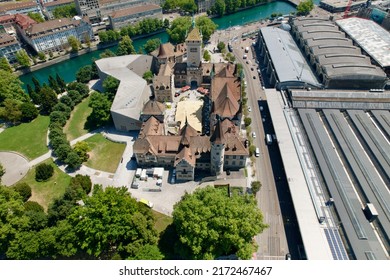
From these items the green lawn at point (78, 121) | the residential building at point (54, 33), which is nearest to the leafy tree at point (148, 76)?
the green lawn at point (78, 121)

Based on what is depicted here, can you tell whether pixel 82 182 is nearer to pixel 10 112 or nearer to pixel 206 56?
pixel 10 112

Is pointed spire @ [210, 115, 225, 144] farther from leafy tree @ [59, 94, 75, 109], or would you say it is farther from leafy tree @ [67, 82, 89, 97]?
leafy tree @ [67, 82, 89, 97]

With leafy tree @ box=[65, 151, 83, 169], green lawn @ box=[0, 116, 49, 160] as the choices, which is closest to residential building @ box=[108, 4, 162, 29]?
green lawn @ box=[0, 116, 49, 160]

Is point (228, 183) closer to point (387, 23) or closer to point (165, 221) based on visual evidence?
point (165, 221)

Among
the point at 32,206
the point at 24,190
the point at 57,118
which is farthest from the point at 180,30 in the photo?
the point at 32,206

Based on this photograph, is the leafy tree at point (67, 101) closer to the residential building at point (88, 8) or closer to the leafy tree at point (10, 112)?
the leafy tree at point (10, 112)

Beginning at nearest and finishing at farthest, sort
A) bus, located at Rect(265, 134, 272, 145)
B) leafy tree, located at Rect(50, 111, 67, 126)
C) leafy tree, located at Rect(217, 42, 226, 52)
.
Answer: bus, located at Rect(265, 134, 272, 145)
leafy tree, located at Rect(50, 111, 67, 126)
leafy tree, located at Rect(217, 42, 226, 52)
